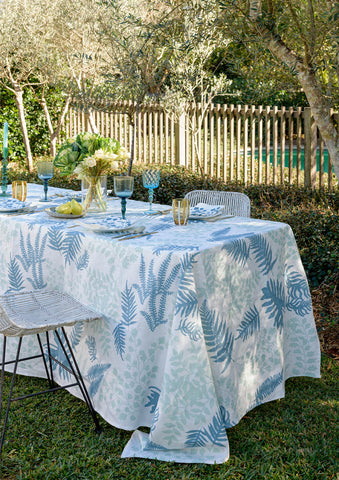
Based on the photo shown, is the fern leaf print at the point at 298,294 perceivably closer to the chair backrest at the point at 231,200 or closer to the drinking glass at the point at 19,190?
the chair backrest at the point at 231,200

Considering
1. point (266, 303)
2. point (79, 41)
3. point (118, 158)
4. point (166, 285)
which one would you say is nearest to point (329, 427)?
point (266, 303)

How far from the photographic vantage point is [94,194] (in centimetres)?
353

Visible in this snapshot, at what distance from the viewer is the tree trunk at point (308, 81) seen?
151 inches

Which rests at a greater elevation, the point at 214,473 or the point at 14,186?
the point at 14,186

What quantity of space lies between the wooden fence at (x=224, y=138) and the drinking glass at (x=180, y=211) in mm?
3684

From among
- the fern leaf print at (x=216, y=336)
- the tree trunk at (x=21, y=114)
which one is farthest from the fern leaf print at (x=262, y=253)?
the tree trunk at (x=21, y=114)

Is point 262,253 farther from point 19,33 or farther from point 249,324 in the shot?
point 19,33

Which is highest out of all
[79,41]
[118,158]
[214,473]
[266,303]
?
[79,41]

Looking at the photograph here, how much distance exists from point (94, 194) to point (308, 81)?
177 cm

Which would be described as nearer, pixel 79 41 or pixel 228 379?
pixel 228 379

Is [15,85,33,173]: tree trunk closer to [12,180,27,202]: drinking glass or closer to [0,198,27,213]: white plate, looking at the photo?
[12,180,27,202]: drinking glass

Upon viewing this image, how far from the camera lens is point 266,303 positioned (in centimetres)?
286

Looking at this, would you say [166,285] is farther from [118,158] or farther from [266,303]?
[118,158]

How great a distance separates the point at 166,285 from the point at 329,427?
1.16 m
